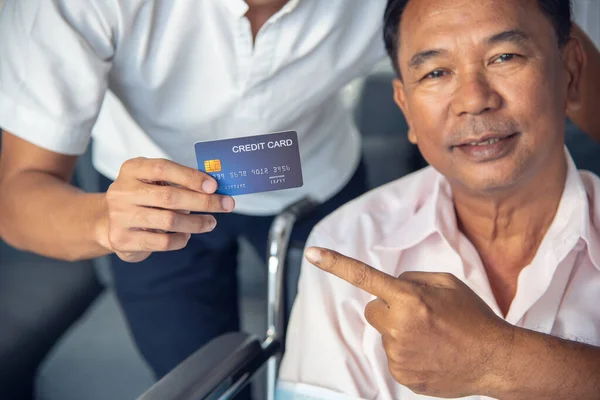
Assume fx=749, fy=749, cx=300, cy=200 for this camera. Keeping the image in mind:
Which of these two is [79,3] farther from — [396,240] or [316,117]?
[396,240]

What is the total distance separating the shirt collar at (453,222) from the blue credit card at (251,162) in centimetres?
32

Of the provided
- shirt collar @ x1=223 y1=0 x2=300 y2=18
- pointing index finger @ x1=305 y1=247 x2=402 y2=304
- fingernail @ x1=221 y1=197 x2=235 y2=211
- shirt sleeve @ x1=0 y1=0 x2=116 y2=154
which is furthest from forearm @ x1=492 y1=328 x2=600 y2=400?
shirt sleeve @ x1=0 y1=0 x2=116 y2=154

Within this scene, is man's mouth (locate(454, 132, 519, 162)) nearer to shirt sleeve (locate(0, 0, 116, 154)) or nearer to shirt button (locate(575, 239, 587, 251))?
shirt button (locate(575, 239, 587, 251))

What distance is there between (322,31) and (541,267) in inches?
21.1

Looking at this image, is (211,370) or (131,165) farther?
(211,370)

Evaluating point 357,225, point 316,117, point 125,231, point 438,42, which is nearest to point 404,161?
point 316,117

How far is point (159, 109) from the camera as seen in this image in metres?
1.34

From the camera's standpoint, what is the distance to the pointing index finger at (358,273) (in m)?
0.91

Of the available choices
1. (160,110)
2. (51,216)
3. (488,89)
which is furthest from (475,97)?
(51,216)

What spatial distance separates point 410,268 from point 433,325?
377 millimetres

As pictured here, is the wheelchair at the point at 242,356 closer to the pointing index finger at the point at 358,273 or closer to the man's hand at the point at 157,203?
the man's hand at the point at 157,203

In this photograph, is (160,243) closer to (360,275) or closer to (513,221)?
(360,275)

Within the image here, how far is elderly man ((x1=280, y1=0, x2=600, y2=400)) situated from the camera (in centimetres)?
115

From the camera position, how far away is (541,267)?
119cm
